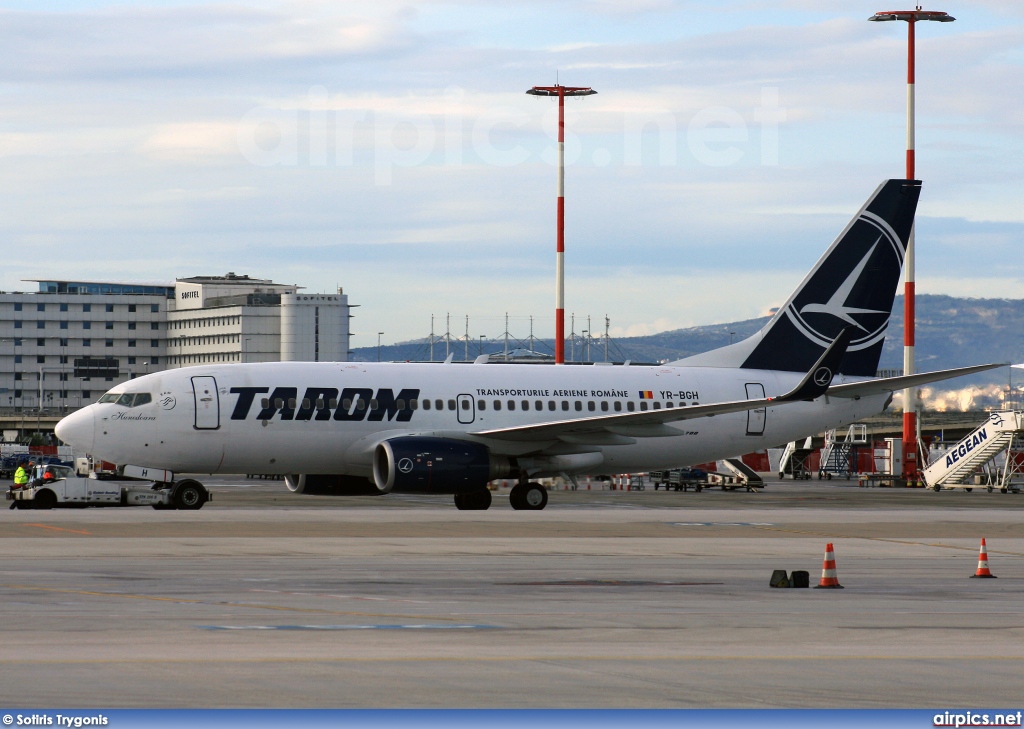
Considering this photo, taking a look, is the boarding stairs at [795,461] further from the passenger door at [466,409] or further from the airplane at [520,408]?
the passenger door at [466,409]

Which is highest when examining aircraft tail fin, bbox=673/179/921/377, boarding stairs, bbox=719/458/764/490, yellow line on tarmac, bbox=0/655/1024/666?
aircraft tail fin, bbox=673/179/921/377

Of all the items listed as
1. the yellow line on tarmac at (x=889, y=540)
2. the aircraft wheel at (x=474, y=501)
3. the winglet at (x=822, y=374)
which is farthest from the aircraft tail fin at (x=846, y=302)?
the yellow line on tarmac at (x=889, y=540)

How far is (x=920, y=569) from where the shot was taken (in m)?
24.7

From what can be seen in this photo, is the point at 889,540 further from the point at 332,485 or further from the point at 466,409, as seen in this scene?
the point at 332,485

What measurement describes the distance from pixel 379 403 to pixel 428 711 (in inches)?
1266

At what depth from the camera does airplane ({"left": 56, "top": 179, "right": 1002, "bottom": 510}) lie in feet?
135

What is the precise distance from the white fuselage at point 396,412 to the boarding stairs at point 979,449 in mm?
27120

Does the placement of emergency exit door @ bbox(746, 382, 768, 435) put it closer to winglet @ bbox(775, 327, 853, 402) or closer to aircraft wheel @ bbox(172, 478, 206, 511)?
winglet @ bbox(775, 327, 853, 402)

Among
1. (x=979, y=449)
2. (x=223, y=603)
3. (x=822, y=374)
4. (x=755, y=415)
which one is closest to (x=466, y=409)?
(x=755, y=415)

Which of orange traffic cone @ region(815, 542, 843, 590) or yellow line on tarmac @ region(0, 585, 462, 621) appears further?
orange traffic cone @ region(815, 542, 843, 590)

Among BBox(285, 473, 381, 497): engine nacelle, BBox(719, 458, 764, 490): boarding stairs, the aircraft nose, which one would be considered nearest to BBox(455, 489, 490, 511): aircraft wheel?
Result: BBox(285, 473, 381, 497): engine nacelle

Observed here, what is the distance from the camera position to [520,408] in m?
44.9

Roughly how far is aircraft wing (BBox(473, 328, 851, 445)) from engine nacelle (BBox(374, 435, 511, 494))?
4.77 ft

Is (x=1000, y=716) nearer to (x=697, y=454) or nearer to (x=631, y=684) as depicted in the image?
(x=631, y=684)
